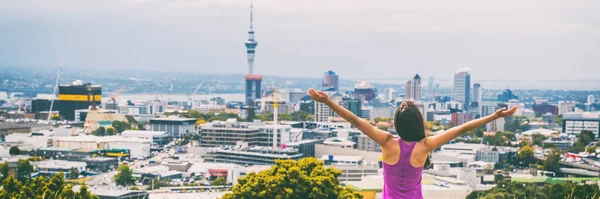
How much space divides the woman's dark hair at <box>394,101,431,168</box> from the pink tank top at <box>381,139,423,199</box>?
0.07 ft

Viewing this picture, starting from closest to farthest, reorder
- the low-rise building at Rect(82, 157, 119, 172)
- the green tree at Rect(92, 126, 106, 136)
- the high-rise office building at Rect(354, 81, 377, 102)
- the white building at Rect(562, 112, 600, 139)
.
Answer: the low-rise building at Rect(82, 157, 119, 172) → the green tree at Rect(92, 126, 106, 136) → the white building at Rect(562, 112, 600, 139) → the high-rise office building at Rect(354, 81, 377, 102)

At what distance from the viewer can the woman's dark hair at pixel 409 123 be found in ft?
5.57

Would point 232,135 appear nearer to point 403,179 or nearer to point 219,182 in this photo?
point 219,182

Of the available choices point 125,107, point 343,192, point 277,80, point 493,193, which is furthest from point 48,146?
point 277,80

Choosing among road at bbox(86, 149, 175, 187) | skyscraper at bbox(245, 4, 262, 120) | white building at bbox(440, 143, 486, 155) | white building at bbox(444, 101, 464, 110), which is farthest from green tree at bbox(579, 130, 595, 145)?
skyscraper at bbox(245, 4, 262, 120)

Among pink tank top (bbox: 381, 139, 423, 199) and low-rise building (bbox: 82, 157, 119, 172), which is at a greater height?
pink tank top (bbox: 381, 139, 423, 199)

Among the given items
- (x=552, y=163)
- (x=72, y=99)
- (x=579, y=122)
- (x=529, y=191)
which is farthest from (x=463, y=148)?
(x=72, y=99)

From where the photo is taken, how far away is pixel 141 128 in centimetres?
3678

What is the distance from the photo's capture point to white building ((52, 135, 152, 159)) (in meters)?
26.2

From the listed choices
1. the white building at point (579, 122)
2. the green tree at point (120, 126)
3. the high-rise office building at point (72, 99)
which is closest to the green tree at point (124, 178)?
the green tree at point (120, 126)

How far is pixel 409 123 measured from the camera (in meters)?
1.70

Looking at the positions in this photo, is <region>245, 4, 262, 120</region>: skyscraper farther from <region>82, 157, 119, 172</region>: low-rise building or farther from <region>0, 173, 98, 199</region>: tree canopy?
<region>0, 173, 98, 199</region>: tree canopy

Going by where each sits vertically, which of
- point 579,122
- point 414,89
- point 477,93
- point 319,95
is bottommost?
point 579,122

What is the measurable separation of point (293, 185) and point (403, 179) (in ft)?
26.4
